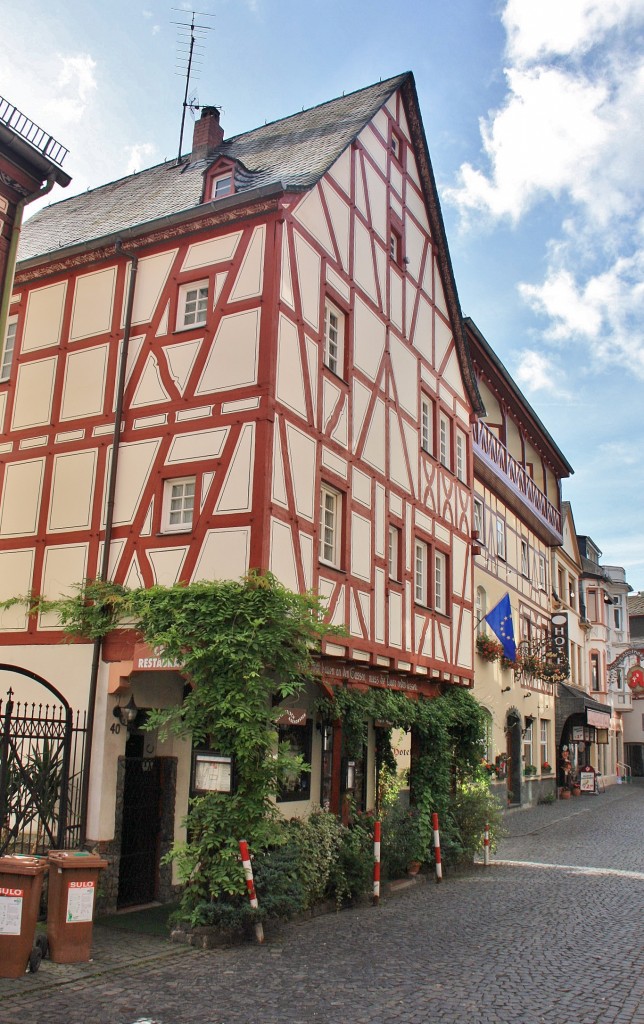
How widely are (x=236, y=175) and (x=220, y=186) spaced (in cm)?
36

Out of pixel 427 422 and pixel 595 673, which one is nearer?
pixel 427 422

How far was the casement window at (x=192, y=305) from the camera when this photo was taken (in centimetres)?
1373

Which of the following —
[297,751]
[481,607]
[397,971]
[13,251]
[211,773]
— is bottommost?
[397,971]

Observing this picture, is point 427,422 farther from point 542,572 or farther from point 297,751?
point 542,572

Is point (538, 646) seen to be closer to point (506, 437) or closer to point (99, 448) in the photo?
point (506, 437)

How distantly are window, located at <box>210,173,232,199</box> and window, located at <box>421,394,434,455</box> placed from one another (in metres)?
5.94

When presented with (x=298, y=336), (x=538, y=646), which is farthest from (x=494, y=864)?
(x=538, y=646)

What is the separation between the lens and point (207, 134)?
1995 centimetres

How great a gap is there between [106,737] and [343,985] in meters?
5.11

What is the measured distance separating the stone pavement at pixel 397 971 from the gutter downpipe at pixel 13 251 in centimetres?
807

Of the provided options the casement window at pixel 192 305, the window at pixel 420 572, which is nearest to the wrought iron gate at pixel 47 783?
Answer: the casement window at pixel 192 305

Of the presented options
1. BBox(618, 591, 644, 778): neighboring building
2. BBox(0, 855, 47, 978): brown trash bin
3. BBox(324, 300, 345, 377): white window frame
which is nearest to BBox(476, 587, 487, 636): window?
BBox(324, 300, 345, 377): white window frame

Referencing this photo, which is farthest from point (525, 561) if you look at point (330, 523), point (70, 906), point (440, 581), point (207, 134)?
Result: point (70, 906)

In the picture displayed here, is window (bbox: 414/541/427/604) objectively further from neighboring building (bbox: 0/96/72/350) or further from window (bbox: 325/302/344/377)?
neighboring building (bbox: 0/96/72/350)
